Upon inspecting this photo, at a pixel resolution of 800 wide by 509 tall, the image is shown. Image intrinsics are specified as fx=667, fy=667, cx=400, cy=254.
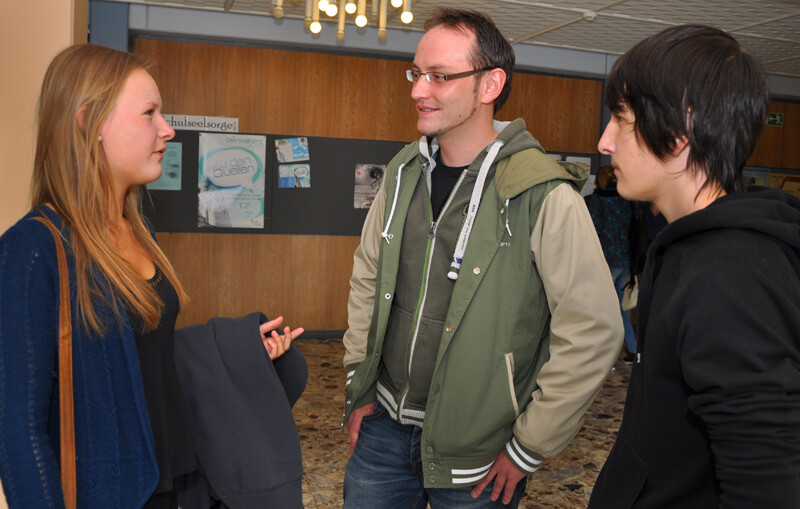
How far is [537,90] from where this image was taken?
24.1 feet

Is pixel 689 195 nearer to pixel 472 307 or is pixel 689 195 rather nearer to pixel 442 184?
pixel 472 307

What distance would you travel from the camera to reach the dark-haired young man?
90 centimetres

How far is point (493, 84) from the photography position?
186 centimetres

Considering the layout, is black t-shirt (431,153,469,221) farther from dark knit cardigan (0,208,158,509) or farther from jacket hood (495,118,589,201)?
dark knit cardigan (0,208,158,509)

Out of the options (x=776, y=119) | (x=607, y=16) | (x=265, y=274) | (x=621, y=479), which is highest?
(x=607, y=16)

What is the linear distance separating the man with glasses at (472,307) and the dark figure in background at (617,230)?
4142mm

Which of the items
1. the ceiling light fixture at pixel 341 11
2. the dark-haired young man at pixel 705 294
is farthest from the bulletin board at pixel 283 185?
the dark-haired young man at pixel 705 294

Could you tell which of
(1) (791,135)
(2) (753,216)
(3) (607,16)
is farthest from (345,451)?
(1) (791,135)

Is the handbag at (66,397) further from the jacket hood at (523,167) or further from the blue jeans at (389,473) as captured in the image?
the jacket hood at (523,167)

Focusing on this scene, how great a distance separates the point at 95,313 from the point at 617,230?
515 centimetres

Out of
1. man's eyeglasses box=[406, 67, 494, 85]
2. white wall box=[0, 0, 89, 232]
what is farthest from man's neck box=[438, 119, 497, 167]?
white wall box=[0, 0, 89, 232]

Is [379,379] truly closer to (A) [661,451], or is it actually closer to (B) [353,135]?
(A) [661,451]

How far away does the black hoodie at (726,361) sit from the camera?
0.89 metres

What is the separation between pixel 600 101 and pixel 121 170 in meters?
6.89
